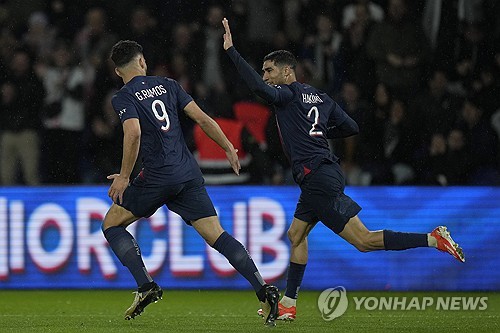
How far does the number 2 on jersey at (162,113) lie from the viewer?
811cm

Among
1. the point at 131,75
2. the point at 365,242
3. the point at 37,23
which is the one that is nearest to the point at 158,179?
the point at 131,75

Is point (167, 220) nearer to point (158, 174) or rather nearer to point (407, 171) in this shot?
point (407, 171)

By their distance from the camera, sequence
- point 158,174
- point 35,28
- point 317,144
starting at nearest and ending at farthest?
point 158,174
point 317,144
point 35,28

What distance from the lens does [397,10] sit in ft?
44.6

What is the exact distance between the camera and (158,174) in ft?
26.7

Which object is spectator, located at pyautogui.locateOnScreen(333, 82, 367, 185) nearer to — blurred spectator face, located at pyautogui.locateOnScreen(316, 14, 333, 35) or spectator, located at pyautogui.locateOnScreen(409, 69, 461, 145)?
spectator, located at pyautogui.locateOnScreen(409, 69, 461, 145)

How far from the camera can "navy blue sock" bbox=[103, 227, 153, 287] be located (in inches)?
322

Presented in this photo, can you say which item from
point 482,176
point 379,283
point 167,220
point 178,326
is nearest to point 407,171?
point 482,176

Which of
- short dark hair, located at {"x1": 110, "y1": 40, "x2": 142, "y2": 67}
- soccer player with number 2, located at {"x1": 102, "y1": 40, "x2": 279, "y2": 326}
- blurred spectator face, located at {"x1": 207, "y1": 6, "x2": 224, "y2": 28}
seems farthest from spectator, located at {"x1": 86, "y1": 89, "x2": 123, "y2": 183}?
short dark hair, located at {"x1": 110, "y1": 40, "x2": 142, "y2": 67}

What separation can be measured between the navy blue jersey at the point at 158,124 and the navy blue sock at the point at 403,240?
5.15 ft

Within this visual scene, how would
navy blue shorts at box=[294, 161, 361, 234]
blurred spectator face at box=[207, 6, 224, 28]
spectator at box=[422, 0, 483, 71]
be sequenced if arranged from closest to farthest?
navy blue shorts at box=[294, 161, 361, 234]
spectator at box=[422, 0, 483, 71]
blurred spectator face at box=[207, 6, 224, 28]

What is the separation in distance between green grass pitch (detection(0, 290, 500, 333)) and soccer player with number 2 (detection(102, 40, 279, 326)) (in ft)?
1.34

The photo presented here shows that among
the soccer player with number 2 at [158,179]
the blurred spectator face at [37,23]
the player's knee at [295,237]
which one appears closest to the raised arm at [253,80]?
the soccer player with number 2 at [158,179]

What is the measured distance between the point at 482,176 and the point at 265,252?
289 centimetres
